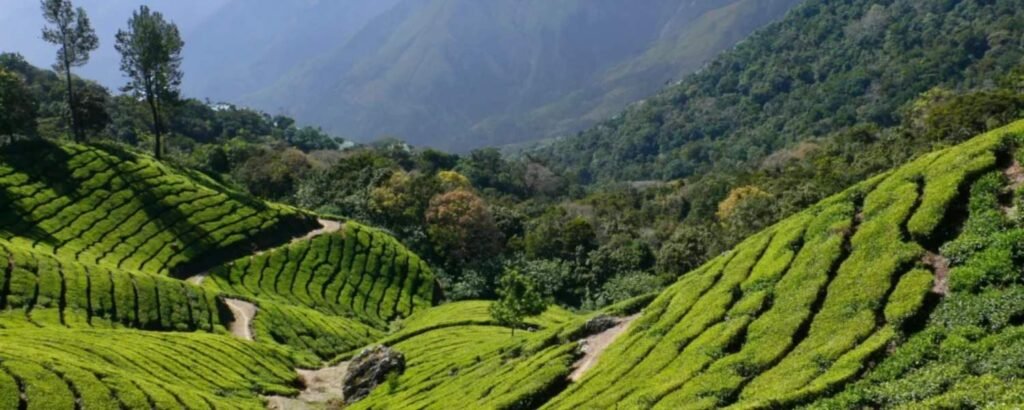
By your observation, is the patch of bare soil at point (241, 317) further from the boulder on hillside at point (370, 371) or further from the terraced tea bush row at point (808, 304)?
the terraced tea bush row at point (808, 304)

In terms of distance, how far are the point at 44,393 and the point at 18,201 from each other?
146 feet

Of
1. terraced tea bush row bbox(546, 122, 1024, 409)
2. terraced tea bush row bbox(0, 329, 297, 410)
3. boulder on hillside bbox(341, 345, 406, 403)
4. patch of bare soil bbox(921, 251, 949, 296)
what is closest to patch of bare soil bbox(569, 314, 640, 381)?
terraced tea bush row bbox(546, 122, 1024, 409)

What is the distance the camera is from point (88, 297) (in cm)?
5294

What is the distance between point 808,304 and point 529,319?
43.0m

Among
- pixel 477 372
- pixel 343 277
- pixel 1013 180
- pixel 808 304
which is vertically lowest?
pixel 808 304

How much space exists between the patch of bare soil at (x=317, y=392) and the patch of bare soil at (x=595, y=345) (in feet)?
67.9

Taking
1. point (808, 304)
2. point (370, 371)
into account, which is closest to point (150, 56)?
point (370, 371)

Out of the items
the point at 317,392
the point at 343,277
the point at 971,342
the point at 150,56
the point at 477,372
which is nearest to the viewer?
the point at 971,342

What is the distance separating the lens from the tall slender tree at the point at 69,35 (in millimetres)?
87562

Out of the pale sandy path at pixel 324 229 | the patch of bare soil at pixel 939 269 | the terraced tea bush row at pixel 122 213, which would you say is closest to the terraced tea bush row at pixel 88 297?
the terraced tea bush row at pixel 122 213

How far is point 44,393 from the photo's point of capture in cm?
3300

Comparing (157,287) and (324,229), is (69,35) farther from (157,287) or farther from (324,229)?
(157,287)

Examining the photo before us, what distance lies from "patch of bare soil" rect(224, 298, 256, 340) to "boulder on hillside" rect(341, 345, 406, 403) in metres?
13.6

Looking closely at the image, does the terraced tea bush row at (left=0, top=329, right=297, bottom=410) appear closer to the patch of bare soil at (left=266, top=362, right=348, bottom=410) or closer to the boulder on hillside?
the patch of bare soil at (left=266, top=362, right=348, bottom=410)
